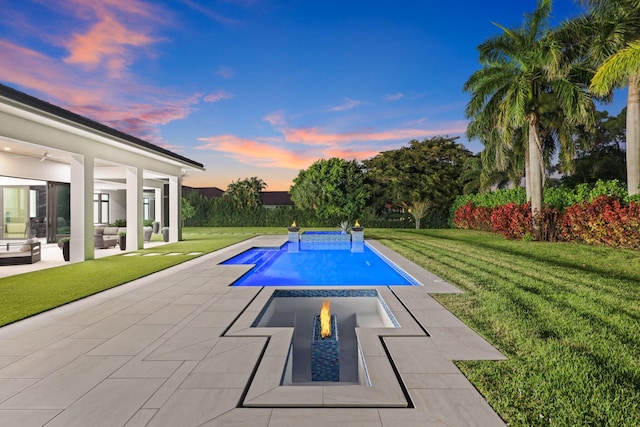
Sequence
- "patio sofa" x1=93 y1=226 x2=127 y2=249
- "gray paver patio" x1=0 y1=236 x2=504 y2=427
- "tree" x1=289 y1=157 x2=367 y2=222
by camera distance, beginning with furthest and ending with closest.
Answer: "tree" x1=289 y1=157 x2=367 y2=222 → "patio sofa" x1=93 y1=226 x2=127 y2=249 → "gray paver patio" x1=0 y1=236 x2=504 y2=427

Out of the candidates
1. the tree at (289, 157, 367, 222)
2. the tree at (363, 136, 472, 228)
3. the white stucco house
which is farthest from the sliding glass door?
the tree at (363, 136, 472, 228)

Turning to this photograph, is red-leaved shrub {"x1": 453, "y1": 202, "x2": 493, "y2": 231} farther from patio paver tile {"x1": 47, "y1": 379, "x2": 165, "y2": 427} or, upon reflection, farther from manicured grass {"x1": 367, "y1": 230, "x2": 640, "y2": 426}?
patio paver tile {"x1": 47, "y1": 379, "x2": 165, "y2": 427}

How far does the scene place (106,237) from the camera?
14.1 metres

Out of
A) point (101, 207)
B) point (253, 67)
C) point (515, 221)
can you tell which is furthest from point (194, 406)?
point (101, 207)

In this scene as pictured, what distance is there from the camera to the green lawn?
2604 millimetres

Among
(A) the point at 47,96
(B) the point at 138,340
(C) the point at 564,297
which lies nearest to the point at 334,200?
(A) the point at 47,96

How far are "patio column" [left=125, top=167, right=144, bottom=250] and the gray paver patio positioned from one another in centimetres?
887

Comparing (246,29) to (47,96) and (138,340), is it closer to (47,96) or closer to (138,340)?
(47,96)

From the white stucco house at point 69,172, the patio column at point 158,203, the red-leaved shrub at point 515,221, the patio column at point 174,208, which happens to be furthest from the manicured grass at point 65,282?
the red-leaved shrub at point 515,221

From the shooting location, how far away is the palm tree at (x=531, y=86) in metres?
13.4

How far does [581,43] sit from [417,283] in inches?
543

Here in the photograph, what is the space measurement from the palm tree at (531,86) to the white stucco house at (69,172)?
1510 centimetres

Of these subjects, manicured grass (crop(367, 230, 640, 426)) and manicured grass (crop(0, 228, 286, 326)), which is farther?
manicured grass (crop(0, 228, 286, 326))

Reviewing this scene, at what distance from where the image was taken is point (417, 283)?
7.15m
